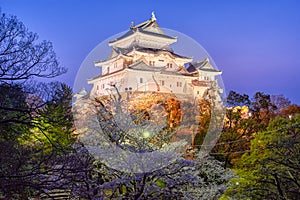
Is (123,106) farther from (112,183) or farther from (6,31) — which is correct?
(6,31)

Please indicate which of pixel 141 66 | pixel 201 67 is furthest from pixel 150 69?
pixel 201 67

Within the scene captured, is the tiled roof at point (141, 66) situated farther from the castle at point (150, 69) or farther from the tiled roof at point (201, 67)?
the tiled roof at point (201, 67)

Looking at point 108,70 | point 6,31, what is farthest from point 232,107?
point 6,31

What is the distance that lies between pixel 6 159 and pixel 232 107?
12.9 meters

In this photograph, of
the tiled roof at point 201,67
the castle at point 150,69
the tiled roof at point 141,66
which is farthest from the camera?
the tiled roof at point 201,67

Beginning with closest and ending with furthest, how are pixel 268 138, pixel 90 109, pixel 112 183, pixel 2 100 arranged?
pixel 2 100 < pixel 112 183 < pixel 268 138 < pixel 90 109

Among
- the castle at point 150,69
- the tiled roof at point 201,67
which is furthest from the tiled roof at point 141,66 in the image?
the tiled roof at point 201,67

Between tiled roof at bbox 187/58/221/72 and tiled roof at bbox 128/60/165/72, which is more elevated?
tiled roof at bbox 187/58/221/72

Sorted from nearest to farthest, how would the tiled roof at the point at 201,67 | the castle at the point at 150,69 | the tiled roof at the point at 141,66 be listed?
the castle at the point at 150,69 → the tiled roof at the point at 141,66 → the tiled roof at the point at 201,67

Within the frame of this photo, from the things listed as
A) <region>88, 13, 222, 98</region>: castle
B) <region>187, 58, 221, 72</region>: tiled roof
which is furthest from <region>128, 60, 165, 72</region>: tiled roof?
<region>187, 58, 221, 72</region>: tiled roof

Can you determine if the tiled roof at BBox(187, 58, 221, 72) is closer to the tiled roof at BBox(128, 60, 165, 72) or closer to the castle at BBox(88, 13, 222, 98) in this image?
the castle at BBox(88, 13, 222, 98)

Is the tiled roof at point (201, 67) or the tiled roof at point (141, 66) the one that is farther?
the tiled roof at point (201, 67)

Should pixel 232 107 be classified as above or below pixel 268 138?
above

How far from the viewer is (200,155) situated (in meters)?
9.95
